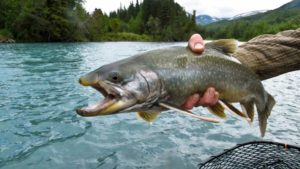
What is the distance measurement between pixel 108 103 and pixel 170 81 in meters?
0.57

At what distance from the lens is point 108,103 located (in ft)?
7.83

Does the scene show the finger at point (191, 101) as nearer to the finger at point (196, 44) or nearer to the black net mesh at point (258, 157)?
the finger at point (196, 44)

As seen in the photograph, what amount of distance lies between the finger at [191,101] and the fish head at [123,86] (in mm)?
325

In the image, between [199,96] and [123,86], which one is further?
[199,96]

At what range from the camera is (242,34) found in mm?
121688

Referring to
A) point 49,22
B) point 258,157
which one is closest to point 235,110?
point 258,157

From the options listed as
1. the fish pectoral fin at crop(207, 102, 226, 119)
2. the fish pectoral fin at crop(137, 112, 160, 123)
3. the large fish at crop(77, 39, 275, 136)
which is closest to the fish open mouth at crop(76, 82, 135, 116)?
the large fish at crop(77, 39, 275, 136)

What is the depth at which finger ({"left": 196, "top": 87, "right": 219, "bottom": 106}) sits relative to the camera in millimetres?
2869

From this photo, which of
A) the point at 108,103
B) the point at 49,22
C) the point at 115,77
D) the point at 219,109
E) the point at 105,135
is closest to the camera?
the point at 108,103

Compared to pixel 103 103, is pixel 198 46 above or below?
above

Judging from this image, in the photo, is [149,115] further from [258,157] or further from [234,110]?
[258,157]

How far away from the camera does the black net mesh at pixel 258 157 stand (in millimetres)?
4133

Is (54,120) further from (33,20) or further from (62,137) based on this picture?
(33,20)

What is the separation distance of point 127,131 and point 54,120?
6.04 feet
